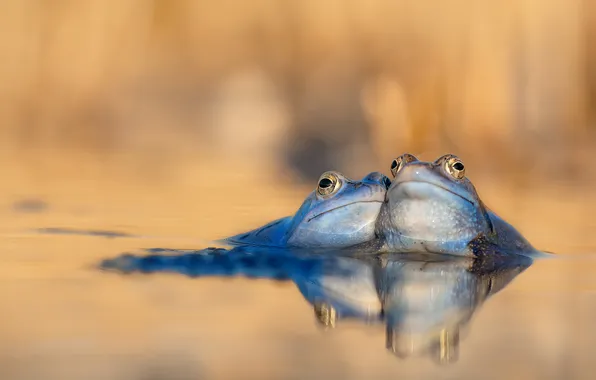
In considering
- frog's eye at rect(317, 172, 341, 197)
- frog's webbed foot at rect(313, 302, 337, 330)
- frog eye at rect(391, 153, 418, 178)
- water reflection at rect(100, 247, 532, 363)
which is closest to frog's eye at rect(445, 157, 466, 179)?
frog eye at rect(391, 153, 418, 178)

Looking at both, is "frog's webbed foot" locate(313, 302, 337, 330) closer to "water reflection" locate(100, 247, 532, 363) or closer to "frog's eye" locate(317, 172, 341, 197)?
"water reflection" locate(100, 247, 532, 363)

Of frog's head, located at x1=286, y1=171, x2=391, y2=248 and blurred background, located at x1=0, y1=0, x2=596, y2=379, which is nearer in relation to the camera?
frog's head, located at x1=286, y1=171, x2=391, y2=248

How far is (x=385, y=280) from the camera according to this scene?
5.32m

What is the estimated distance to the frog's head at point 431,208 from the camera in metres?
6.07

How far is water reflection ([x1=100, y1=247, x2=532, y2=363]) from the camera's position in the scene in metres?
3.93

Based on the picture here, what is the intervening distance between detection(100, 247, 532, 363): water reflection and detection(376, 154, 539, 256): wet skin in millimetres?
95

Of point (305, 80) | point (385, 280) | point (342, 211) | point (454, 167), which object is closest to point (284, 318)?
point (385, 280)

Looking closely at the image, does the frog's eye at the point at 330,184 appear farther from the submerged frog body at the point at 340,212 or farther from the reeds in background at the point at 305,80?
the reeds in background at the point at 305,80

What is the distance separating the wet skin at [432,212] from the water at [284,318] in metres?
0.21

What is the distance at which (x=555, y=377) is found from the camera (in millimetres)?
3223

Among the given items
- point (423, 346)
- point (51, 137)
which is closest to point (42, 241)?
point (423, 346)

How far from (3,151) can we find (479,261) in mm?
10036

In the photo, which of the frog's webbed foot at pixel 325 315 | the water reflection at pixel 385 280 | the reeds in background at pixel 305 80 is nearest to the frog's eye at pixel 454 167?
the water reflection at pixel 385 280

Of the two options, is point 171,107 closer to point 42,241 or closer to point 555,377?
point 42,241
